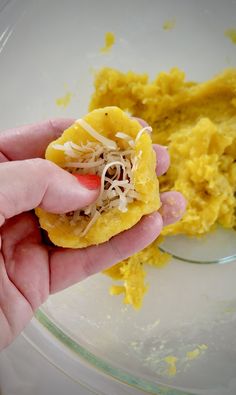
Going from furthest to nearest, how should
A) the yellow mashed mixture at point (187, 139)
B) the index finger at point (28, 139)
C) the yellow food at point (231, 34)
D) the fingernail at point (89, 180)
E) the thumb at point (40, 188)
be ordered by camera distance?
the yellow food at point (231, 34)
the yellow mashed mixture at point (187, 139)
the index finger at point (28, 139)
the fingernail at point (89, 180)
the thumb at point (40, 188)

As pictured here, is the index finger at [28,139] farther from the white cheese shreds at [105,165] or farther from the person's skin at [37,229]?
the white cheese shreds at [105,165]

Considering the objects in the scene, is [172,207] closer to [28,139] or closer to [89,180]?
[89,180]

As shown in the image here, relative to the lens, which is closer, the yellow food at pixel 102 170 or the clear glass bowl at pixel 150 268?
the yellow food at pixel 102 170

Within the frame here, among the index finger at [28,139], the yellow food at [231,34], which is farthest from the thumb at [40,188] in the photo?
the yellow food at [231,34]

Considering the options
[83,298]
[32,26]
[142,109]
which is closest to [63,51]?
[32,26]

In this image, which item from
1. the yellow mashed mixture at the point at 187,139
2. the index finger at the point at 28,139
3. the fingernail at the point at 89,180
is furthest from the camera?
the yellow mashed mixture at the point at 187,139

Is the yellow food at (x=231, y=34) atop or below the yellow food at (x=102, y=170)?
atop

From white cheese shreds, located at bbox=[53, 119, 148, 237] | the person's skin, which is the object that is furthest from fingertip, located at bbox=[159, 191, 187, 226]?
white cheese shreds, located at bbox=[53, 119, 148, 237]

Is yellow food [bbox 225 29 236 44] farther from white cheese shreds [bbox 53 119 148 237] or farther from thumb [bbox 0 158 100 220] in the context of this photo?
thumb [bbox 0 158 100 220]

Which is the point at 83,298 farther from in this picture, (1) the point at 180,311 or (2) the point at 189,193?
(2) the point at 189,193
